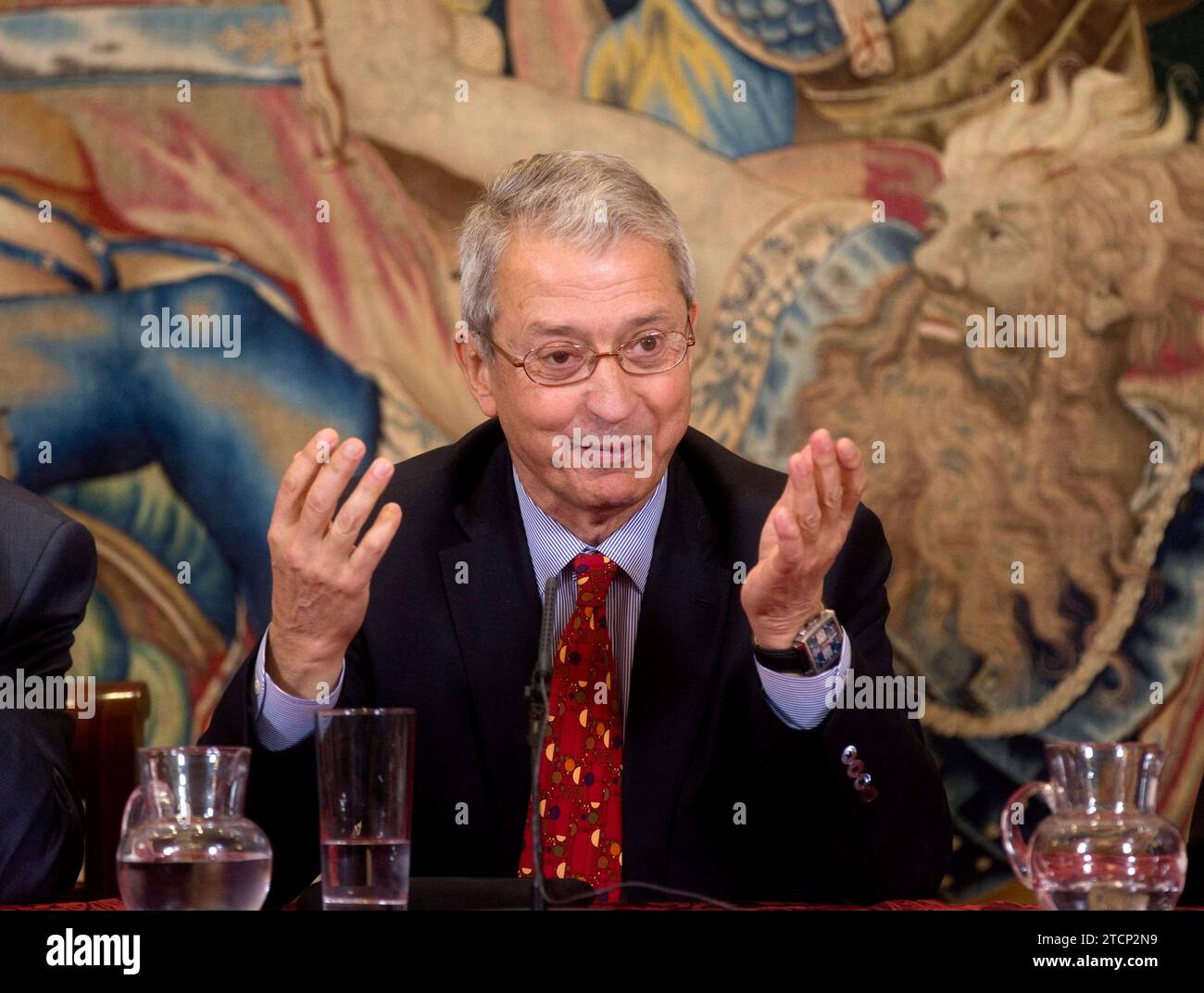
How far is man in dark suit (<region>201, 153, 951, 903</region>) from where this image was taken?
76.0 inches

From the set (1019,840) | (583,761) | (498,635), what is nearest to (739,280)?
(498,635)

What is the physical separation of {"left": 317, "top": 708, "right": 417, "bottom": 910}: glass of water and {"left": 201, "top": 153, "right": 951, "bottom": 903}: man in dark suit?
0.44m

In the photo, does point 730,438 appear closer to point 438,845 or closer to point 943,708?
point 943,708

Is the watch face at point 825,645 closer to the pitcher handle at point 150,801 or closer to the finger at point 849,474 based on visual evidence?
the finger at point 849,474

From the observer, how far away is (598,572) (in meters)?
2.25

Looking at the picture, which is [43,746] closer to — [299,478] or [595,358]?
[299,478]

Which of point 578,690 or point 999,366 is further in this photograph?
point 999,366

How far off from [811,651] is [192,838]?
74 cm

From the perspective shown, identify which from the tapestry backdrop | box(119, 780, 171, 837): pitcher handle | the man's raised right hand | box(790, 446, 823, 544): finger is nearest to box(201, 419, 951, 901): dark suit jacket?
the man's raised right hand

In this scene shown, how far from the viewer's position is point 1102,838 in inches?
54.2

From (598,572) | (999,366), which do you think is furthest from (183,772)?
(999,366)

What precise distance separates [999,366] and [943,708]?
833mm

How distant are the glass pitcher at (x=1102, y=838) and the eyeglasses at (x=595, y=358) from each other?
962mm

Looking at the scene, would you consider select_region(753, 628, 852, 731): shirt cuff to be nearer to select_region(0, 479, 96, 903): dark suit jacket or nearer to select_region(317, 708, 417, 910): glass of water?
select_region(317, 708, 417, 910): glass of water
